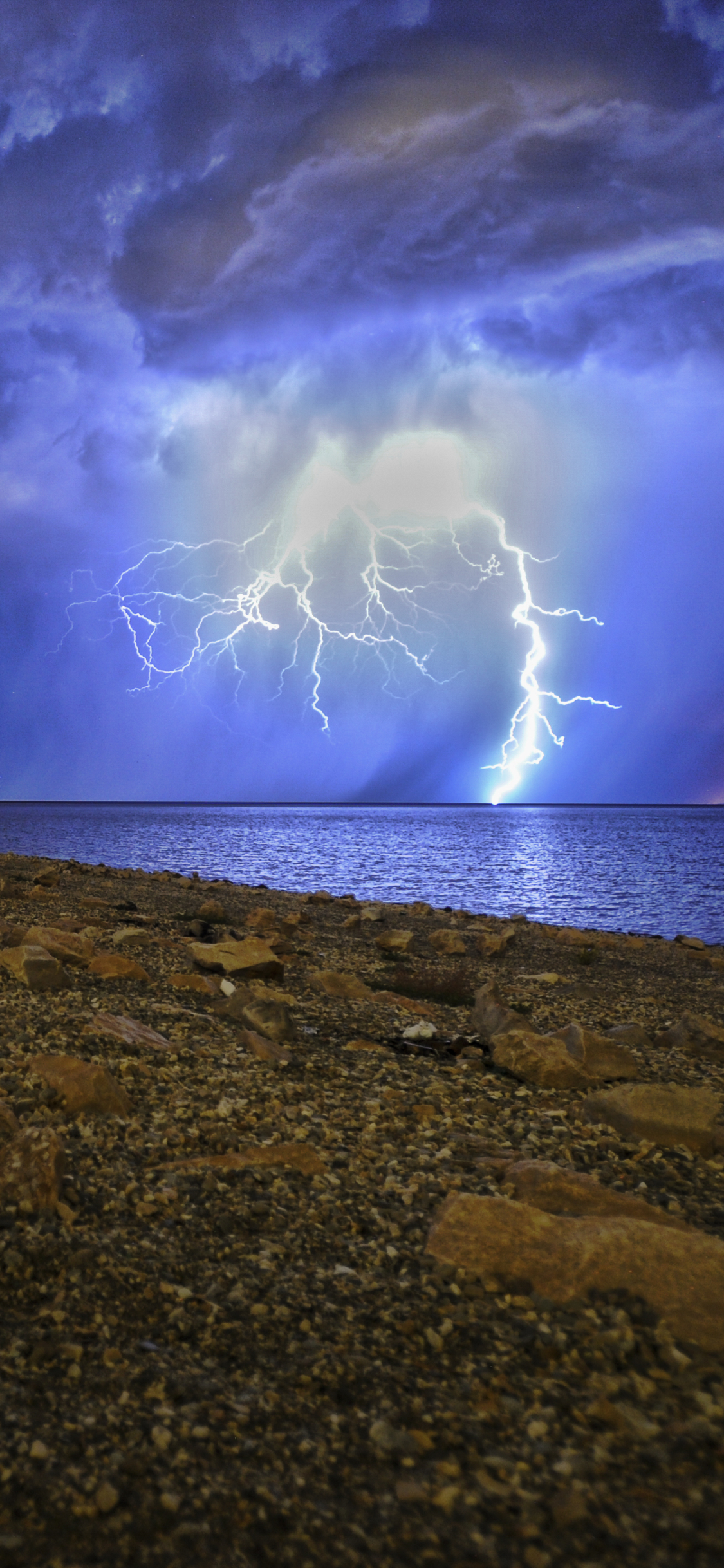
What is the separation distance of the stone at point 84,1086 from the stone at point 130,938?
565 centimetres

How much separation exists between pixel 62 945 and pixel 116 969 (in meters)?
0.71

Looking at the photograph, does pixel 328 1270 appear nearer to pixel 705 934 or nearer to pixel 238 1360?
pixel 238 1360

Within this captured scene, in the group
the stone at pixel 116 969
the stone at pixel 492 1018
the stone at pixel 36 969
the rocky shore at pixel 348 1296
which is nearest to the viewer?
the rocky shore at pixel 348 1296

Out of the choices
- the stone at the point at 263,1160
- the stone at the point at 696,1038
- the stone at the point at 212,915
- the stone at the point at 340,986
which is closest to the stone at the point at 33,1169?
the stone at the point at 263,1160

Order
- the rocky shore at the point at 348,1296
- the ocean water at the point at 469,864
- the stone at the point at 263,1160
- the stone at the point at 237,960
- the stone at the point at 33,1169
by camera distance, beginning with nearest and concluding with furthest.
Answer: the rocky shore at the point at 348,1296, the stone at the point at 33,1169, the stone at the point at 263,1160, the stone at the point at 237,960, the ocean water at the point at 469,864

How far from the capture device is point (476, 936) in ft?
62.6

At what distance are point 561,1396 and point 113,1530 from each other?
5.30 feet

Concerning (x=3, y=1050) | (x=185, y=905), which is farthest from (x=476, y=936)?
(x=3, y=1050)

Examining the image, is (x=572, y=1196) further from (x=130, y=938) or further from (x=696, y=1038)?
(x=130, y=938)

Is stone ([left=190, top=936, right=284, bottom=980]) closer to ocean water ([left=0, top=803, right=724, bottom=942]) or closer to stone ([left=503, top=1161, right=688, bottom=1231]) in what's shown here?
stone ([left=503, top=1161, right=688, bottom=1231])

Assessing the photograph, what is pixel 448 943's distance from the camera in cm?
1708

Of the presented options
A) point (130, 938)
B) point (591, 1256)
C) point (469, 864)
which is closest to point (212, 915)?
point (130, 938)

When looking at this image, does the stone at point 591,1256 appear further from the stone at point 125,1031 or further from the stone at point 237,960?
the stone at point 237,960

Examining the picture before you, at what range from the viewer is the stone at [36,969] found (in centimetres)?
770
